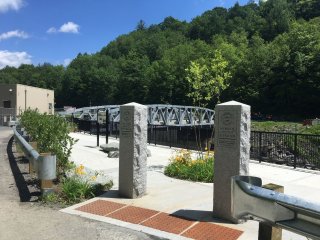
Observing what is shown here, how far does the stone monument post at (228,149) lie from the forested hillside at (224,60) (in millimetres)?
22004

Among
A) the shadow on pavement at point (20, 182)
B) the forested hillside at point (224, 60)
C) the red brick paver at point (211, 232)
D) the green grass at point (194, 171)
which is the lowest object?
the red brick paver at point (211, 232)

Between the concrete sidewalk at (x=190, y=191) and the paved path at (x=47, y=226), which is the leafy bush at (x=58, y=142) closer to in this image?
the concrete sidewalk at (x=190, y=191)

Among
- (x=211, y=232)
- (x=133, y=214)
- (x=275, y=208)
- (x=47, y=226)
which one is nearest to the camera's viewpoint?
(x=275, y=208)

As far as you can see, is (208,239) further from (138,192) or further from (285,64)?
(285,64)

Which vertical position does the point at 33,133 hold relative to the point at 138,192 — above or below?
above

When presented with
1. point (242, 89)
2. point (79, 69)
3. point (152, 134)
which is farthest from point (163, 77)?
point (152, 134)

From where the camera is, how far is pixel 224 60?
2798cm

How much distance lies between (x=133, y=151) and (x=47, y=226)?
2390 mm

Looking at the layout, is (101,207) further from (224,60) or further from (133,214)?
(224,60)

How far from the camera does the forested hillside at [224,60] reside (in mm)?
68875

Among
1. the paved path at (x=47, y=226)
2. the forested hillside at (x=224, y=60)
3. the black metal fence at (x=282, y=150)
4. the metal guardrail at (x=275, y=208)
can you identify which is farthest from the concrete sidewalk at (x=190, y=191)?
the forested hillside at (x=224, y=60)

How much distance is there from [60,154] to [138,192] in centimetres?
293

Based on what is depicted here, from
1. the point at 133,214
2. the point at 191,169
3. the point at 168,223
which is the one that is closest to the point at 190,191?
the point at 191,169

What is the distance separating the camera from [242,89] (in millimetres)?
75812
